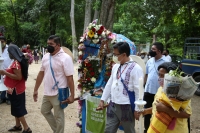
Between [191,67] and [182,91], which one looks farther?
[191,67]

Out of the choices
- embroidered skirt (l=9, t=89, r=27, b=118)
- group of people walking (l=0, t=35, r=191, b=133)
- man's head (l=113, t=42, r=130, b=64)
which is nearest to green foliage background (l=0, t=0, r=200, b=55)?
group of people walking (l=0, t=35, r=191, b=133)

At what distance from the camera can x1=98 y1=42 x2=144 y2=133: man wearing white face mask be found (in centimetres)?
333

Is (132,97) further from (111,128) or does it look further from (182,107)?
(182,107)

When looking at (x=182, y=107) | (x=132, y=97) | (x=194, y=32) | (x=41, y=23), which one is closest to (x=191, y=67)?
(x=194, y=32)

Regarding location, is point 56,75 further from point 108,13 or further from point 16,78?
point 108,13

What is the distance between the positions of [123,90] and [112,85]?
200 millimetres

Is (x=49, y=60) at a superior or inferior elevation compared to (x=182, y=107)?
superior

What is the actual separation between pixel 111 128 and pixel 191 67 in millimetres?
6820

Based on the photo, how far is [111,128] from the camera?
11.4ft

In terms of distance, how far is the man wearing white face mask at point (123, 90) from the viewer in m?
3.33

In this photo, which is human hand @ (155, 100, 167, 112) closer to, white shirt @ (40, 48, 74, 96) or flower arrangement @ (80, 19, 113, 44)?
white shirt @ (40, 48, 74, 96)

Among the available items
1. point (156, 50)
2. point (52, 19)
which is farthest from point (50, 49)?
point (52, 19)

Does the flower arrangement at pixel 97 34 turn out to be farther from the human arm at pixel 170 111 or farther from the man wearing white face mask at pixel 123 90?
the human arm at pixel 170 111

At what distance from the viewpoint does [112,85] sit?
3463 millimetres
